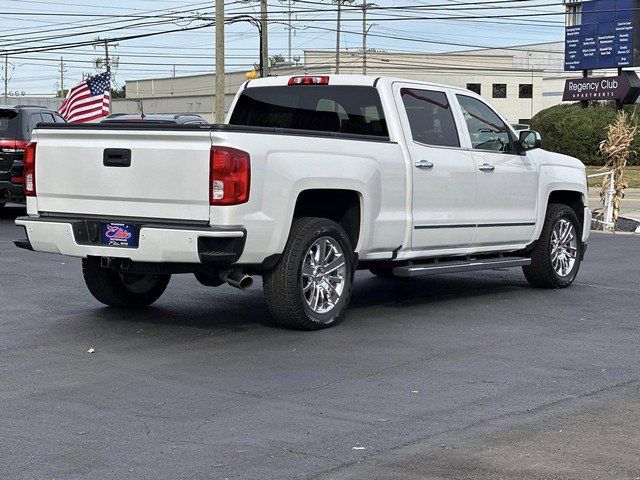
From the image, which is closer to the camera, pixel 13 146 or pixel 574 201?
pixel 574 201

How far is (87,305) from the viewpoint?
10.2 metres

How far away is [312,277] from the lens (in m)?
8.93

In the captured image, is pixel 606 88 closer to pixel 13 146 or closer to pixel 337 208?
pixel 13 146

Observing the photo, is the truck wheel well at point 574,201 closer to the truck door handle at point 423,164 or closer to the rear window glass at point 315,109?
the truck door handle at point 423,164

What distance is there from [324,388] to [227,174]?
1.87m

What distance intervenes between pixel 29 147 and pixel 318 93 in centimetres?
262

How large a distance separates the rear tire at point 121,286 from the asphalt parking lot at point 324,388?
0.18 m

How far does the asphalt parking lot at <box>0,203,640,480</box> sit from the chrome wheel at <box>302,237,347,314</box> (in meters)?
0.25

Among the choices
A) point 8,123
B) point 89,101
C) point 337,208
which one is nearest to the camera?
point 337,208

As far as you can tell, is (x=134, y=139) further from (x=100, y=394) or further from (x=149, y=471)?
(x=149, y=471)

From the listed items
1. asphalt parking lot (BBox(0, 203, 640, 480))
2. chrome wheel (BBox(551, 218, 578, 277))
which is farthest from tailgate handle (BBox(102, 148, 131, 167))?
chrome wheel (BBox(551, 218, 578, 277))

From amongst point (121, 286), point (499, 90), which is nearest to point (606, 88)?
point (499, 90)

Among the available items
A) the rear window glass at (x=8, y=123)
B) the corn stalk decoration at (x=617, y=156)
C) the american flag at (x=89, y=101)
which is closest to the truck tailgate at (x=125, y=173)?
the rear window glass at (x=8, y=123)

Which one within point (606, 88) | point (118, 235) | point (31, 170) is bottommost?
point (118, 235)
